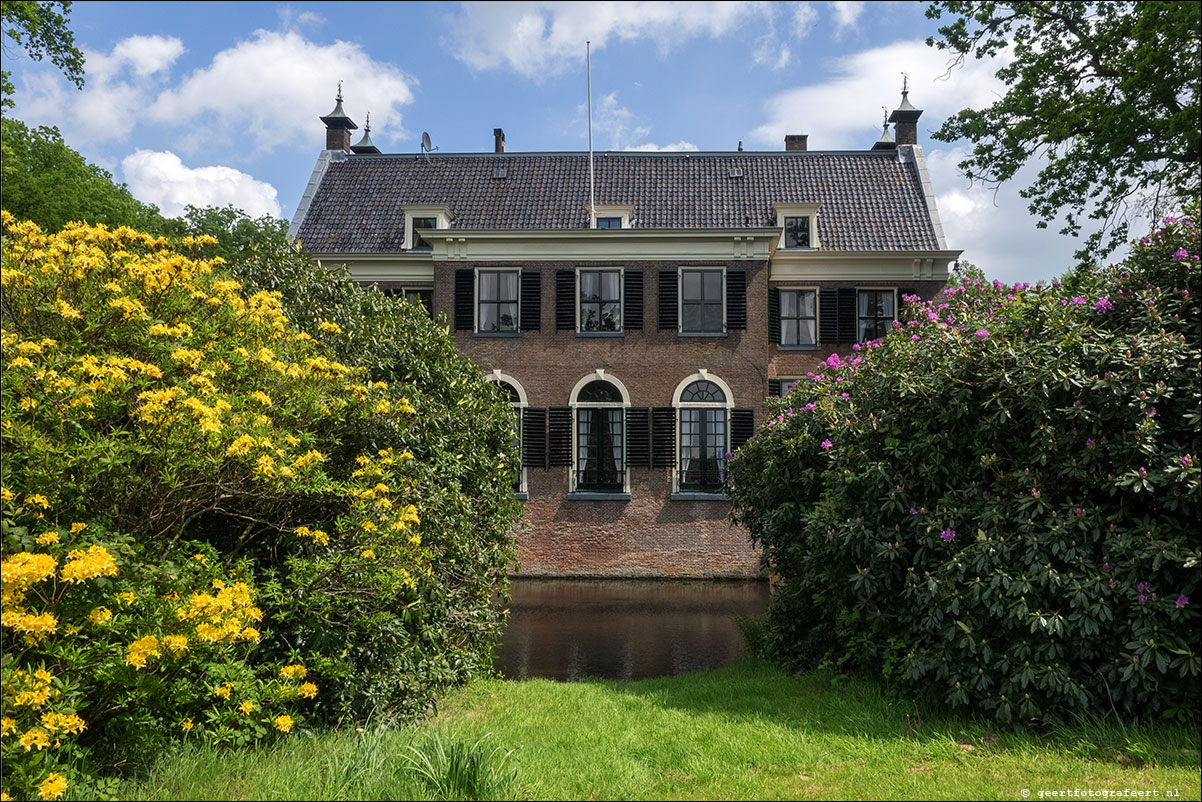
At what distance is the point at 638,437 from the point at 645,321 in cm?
320

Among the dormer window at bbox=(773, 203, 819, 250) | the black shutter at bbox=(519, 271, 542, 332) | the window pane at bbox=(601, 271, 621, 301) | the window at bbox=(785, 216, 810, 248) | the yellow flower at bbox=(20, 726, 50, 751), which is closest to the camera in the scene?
the yellow flower at bbox=(20, 726, 50, 751)

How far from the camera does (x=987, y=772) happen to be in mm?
5082

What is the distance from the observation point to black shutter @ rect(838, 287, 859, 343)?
75.7ft

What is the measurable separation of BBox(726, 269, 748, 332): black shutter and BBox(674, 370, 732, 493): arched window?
5.23 ft

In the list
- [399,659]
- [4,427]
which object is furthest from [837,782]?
[4,427]

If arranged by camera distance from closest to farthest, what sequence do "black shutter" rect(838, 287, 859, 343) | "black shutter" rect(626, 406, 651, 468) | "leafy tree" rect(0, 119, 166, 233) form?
"black shutter" rect(626, 406, 651, 468), "black shutter" rect(838, 287, 859, 343), "leafy tree" rect(0, 119, 166, 233)

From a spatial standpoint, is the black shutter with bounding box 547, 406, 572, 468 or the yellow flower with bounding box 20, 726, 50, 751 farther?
the black shutter with bounding box 547, 406, 572, 468

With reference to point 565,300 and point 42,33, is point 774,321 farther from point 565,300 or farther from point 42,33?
point 42,33

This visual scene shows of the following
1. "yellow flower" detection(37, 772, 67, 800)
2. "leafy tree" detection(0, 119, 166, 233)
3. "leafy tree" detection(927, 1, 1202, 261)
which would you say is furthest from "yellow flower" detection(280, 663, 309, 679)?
"leafy tree" detection(0, 119, 166, 233)

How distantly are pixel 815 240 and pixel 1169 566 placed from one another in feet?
61.6

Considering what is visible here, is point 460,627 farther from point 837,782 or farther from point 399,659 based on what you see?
point 837,782

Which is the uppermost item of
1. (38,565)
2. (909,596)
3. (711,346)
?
(711,346)

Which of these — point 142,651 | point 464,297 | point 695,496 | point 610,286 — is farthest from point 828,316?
point 142,651

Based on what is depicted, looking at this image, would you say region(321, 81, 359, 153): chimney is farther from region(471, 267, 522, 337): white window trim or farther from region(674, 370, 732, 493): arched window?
region(674, 370, 732, 493): arched window
